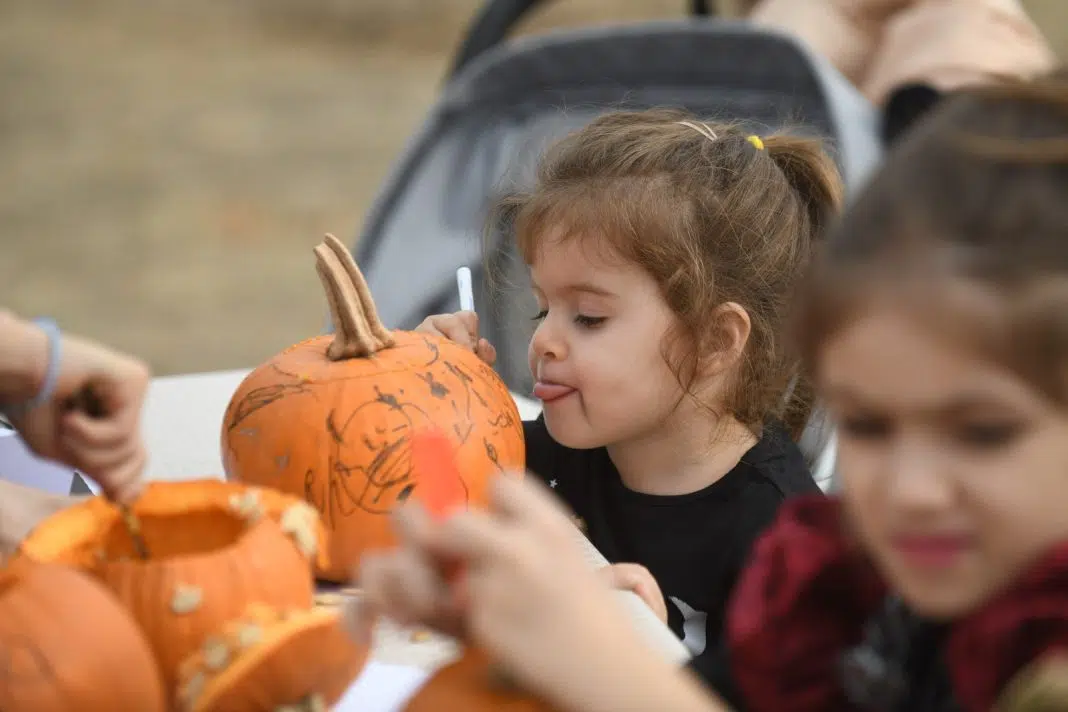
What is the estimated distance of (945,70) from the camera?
213cm

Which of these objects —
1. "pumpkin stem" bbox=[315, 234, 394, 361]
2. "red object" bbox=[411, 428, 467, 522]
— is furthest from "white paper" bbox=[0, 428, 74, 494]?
"red object" bbox=[411, 428, 467, 522]

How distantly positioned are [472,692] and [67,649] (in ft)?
0.77

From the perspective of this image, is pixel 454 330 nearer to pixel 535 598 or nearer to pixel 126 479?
pixel 126 479

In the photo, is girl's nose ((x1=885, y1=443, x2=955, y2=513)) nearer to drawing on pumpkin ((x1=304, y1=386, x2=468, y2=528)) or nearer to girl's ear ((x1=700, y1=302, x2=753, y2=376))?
drawing on pumpkin ((x1=304, y1=386, x2=468, y2=528))

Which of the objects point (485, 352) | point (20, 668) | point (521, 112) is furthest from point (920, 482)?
point (521, 112)

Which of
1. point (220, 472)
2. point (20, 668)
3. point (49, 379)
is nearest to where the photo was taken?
point (20, 668)

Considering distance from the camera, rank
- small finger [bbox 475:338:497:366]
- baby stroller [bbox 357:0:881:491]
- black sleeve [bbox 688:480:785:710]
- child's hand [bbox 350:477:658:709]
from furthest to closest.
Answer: baby stroller [bbox 357:0:881:491]
small finger [bbox 475:338:497:366]
black sleeve [bbox 688:480:785:710]
child's hand [bbox 350:477:658:709]

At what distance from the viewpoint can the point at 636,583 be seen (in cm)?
106

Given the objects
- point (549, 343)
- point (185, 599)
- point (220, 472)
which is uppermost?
point (185, 599)

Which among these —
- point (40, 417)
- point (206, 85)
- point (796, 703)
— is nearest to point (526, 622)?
point (796, 703)

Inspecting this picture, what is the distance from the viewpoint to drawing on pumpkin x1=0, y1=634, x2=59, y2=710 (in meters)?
0.72

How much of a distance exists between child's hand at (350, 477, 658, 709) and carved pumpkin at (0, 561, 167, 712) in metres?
0.22

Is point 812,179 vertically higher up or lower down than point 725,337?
higher up

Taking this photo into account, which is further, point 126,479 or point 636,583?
point 636,583
